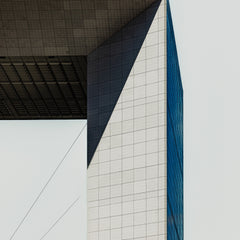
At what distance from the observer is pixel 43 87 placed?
6788 cm

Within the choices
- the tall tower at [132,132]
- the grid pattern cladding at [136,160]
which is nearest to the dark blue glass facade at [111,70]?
the tall tower at [132,132]

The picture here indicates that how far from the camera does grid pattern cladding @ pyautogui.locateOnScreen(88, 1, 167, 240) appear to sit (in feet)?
178

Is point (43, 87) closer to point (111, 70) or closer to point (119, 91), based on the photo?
A: point (111, 70)

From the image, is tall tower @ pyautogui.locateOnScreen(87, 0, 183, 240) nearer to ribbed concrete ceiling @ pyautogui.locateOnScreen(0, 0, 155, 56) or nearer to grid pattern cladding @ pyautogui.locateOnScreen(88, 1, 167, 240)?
grid pattern cladding @ pyautogui.locateOnScreen(88, 1, 167, 240)

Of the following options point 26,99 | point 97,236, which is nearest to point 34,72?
point 26,99

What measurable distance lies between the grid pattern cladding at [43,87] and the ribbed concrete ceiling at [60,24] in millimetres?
2675

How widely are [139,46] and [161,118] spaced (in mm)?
4512

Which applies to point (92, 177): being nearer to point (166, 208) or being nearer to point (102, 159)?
point (102, 159)

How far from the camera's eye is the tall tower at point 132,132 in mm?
54281

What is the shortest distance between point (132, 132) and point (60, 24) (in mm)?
7445

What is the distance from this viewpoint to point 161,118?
55.2 metres

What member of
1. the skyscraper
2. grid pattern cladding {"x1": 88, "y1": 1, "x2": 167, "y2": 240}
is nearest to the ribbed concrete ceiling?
the skyscraper

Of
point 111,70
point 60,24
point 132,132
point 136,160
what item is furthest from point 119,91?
point 60,24

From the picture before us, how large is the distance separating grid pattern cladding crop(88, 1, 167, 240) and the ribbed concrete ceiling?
2302mm
